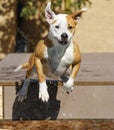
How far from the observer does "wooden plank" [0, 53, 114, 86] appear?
510cm

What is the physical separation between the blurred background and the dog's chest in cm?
573

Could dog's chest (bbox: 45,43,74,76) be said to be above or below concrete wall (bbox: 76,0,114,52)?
above

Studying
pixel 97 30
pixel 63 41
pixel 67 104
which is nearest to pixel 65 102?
pixel 67 104

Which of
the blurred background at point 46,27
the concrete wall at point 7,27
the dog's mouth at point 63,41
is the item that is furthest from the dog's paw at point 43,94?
the concrete wall at point 7,27

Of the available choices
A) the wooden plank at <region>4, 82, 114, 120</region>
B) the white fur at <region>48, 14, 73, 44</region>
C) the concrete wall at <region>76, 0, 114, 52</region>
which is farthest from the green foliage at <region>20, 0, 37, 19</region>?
the white fur at <region>48, 14, 73, 44</region>

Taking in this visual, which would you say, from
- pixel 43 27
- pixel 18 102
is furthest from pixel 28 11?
pixel 18 102

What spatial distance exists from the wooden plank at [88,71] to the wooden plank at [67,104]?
0.09m

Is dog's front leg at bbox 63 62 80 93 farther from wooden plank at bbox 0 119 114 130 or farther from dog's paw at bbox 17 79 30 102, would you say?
dog's paw at bbox 17 79 30 102

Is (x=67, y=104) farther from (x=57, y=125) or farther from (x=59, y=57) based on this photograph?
(x=59, y=57)

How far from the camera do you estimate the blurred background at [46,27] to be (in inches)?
409

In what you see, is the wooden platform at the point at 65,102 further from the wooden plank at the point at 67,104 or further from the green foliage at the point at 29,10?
the green foliage at the point at 29,10

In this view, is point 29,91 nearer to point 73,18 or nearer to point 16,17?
point 73,18

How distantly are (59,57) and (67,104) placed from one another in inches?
27.7

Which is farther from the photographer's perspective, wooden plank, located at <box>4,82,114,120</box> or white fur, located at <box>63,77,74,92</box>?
wooden plank, located at <box>4,82,114,120</box>
